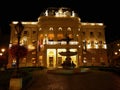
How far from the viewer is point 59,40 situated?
39281 millimetres

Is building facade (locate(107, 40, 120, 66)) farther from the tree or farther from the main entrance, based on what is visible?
the tree

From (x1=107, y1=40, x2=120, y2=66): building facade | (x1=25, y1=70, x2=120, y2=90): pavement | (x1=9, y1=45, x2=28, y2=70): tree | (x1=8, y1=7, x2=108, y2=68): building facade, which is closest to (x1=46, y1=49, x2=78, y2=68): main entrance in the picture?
(x1=8, y1=7, x2=108, y2=68): building facade

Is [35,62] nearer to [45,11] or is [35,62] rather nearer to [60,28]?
[60,28]

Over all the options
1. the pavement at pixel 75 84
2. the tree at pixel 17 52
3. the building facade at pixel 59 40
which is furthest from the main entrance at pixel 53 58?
the pavement at pixel 75 84

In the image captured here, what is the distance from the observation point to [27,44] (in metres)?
44.7

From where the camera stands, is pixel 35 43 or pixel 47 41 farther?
pixel 35 43

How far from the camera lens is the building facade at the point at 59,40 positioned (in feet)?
125

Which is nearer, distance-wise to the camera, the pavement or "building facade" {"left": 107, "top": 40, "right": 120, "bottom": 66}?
the pavement

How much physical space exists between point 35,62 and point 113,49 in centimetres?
3350

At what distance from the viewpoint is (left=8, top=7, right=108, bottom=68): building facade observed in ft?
125

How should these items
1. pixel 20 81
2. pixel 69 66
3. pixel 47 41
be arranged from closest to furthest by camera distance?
pixel 20 81 < pixel 69 66 < pixel 47 41

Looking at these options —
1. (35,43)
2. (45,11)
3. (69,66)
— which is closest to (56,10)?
(45,11)

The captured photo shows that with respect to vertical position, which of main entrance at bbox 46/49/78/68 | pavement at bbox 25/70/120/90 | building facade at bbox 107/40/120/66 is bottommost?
pavement at bbox 25/70/120/90

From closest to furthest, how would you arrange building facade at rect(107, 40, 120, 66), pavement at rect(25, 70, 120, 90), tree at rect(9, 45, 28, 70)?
pavement at rect(25, 70, 120, 90) → tree at rect(9, 45, 28, 70) → building facade at rect(107, 40, 120, 66)
